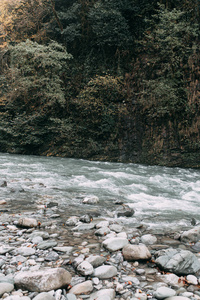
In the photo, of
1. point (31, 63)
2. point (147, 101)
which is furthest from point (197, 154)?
point (31, 63)

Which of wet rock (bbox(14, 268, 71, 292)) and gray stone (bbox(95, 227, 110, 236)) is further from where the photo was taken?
→ gray stone (bbox(95, 227, 110, 236))

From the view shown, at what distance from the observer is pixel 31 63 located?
15.3 m

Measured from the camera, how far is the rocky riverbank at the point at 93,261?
203 centimetres

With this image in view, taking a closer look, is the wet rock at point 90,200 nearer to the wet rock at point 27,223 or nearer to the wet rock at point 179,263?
the wet rock at point 27,223

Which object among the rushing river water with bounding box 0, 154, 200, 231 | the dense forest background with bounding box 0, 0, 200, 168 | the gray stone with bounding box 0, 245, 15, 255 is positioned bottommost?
the rushing river water with bounding box 0, 154, 200, 231

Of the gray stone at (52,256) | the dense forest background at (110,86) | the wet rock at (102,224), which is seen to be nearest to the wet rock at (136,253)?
the gray stone at (52,256)

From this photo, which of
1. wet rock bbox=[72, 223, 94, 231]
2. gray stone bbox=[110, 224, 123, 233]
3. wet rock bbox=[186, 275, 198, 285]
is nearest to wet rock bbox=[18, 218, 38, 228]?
wet rock bbox=[72, 223, 94, 231]

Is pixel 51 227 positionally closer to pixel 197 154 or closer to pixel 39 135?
pixel 197 154

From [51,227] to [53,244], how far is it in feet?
2.00

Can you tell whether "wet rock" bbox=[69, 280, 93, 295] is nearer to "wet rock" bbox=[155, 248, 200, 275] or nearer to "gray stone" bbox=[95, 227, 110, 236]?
"wet rock" bbox=[155, 248, 200, 275]

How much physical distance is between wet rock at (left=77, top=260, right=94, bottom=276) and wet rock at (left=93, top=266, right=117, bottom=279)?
0.18 ft

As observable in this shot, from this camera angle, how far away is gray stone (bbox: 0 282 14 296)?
1945 mm

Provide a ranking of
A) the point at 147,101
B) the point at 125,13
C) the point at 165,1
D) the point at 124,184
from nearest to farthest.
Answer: the point at 124,184, the point at 147,101, the point at 165,1, the point at 125,13

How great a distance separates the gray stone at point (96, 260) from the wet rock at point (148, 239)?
0.74 metres
